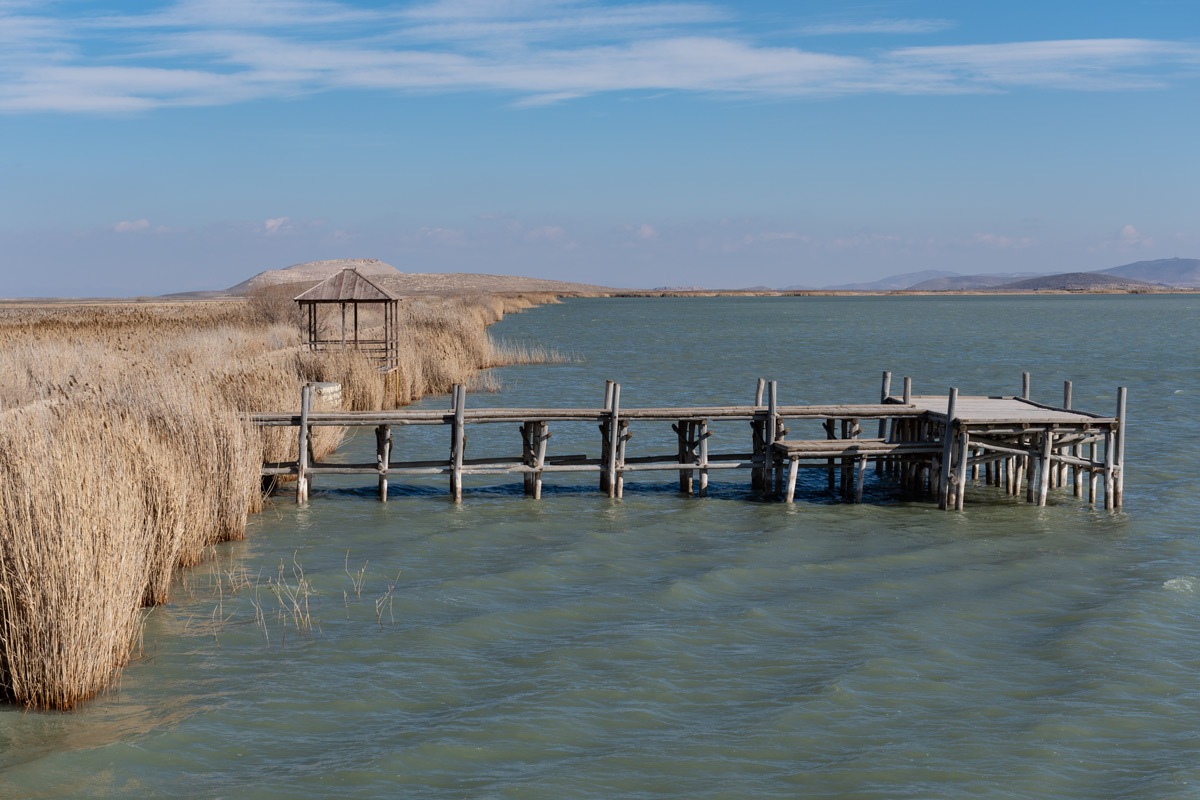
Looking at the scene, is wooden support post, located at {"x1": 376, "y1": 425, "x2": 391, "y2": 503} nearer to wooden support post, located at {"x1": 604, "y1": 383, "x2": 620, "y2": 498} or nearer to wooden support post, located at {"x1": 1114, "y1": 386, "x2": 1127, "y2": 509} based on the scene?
wooden support post, located at {"x1": 604, "y1": 383, "x2": 620, "y2": 498}

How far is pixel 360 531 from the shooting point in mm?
15852

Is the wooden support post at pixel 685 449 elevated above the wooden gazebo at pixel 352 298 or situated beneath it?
Answer: situated beneath

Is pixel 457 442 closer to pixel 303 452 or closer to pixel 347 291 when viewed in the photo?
pixel 303 452

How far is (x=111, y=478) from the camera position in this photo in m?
10.4

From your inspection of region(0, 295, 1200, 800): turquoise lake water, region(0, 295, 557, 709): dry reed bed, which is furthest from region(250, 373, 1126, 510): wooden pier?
region(0, 295, 557, 709): dry reed bed

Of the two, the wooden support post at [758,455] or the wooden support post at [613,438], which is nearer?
the wooden support post at [613,438]

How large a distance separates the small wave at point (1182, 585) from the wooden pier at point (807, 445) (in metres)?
3.84

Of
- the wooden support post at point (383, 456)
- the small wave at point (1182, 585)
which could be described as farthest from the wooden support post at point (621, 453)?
the small wave at point (1182, 585)

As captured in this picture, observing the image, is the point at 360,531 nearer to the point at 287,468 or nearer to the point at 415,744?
the point at 287,468

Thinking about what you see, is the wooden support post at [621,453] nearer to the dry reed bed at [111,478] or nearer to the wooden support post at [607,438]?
the wooden support post at [607,438]

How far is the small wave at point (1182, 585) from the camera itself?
13.3 m

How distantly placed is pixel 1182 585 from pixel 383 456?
10.6m

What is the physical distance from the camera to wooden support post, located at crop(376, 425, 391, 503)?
1756 cm

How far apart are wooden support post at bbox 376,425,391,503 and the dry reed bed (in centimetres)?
164
